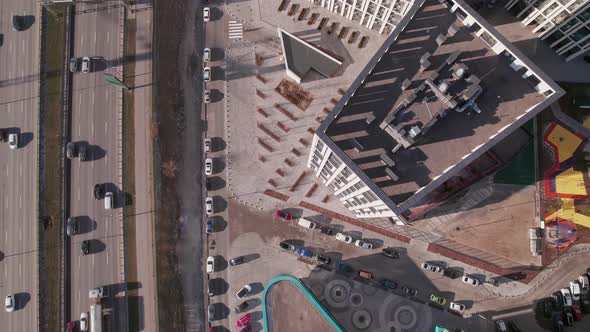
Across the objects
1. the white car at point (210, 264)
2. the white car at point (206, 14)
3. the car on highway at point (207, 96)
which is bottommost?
the white car at point (210, 264)

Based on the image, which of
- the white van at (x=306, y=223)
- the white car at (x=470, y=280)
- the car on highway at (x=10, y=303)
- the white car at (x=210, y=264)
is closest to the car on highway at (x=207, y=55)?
the white van at (x=306, y=223)

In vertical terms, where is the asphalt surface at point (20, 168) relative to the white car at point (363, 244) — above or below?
above

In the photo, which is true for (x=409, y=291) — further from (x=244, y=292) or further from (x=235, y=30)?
(x=235, y=30)

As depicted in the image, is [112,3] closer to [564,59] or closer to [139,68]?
[139,68]

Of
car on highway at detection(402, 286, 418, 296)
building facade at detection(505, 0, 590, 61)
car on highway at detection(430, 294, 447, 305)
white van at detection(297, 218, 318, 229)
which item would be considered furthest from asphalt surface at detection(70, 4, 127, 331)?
building facade at detection(505, 0, 590, 61)

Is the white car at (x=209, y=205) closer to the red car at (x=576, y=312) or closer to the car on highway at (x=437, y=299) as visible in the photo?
the car on highway at (x=437, y=299)

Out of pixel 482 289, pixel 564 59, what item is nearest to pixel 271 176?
pixel 482 289

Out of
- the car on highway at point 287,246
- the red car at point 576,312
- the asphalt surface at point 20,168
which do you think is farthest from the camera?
the car on highway at point 287,246
